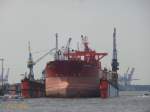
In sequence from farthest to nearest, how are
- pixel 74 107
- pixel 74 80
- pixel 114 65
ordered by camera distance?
pixel 114 65, pixel 74 80, pixel 74 107

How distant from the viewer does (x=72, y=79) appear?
133 m

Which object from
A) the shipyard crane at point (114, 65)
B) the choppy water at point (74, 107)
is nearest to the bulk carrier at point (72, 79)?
the choppy water at point (74, 107)

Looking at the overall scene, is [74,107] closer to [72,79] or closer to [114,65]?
[72,79]

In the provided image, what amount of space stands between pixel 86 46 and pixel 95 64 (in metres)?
23.2

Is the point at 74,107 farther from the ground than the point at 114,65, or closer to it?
closer to it

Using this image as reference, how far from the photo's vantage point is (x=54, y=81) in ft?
443

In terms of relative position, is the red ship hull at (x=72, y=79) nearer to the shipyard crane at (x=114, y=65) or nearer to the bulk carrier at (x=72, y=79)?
the bulk carrier at (x=72, y=79)

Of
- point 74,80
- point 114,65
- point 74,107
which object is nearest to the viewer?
point 74,107

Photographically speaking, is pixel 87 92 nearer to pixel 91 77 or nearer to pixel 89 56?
pixel 91 77

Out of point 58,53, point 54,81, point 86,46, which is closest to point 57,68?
point 54,81

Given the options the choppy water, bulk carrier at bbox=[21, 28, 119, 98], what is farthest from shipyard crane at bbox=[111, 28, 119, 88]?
the choppy water

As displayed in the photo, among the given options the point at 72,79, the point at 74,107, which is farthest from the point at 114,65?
the point at 74,107

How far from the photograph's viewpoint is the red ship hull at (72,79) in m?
131

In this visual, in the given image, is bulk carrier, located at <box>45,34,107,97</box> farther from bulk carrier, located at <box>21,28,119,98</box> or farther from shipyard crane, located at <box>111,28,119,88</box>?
shipyard crane, located at <box>111,28,119,88</box>
